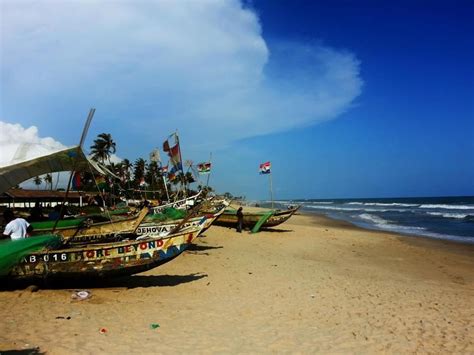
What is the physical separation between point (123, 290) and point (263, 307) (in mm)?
3287

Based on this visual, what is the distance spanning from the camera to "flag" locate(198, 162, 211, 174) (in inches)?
1024

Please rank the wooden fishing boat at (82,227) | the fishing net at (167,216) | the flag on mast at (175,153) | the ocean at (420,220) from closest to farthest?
the wooden fishing boat at (82,227) → the fishing net at (167,216) → the flag on mast at (175,153) → the ocean at (420,220)

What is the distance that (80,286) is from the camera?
895 cm

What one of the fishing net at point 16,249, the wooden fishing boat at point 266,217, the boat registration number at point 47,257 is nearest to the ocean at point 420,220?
the wooden fishing boat at point 266,217

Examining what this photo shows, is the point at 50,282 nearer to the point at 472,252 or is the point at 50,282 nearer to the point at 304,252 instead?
the point at 304,252

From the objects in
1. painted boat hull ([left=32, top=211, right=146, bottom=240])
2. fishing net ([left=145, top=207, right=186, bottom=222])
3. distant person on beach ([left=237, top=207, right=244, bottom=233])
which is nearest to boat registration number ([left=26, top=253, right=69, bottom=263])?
painted boat hull ([left=32, top=211, right=146, bottom=240])

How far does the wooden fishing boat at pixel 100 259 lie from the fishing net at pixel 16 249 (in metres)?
0.10

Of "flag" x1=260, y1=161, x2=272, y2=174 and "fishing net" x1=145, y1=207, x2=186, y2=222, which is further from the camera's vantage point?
"flag" x1=260, y1=161, x2=272, y2=174

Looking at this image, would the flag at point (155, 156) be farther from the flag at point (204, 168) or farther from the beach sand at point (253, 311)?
the beach sand at point (253, 311)

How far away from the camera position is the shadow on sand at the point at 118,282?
8.45 metres

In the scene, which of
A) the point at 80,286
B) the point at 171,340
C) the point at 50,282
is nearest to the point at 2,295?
the point at 50,282

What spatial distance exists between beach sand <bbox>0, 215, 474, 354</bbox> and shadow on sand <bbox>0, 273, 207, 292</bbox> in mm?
30

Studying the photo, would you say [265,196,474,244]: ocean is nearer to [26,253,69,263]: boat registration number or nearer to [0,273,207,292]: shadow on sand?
[0,273,207,292]: shadow on sand

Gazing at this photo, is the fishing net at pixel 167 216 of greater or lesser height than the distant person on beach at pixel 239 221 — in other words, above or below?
above
